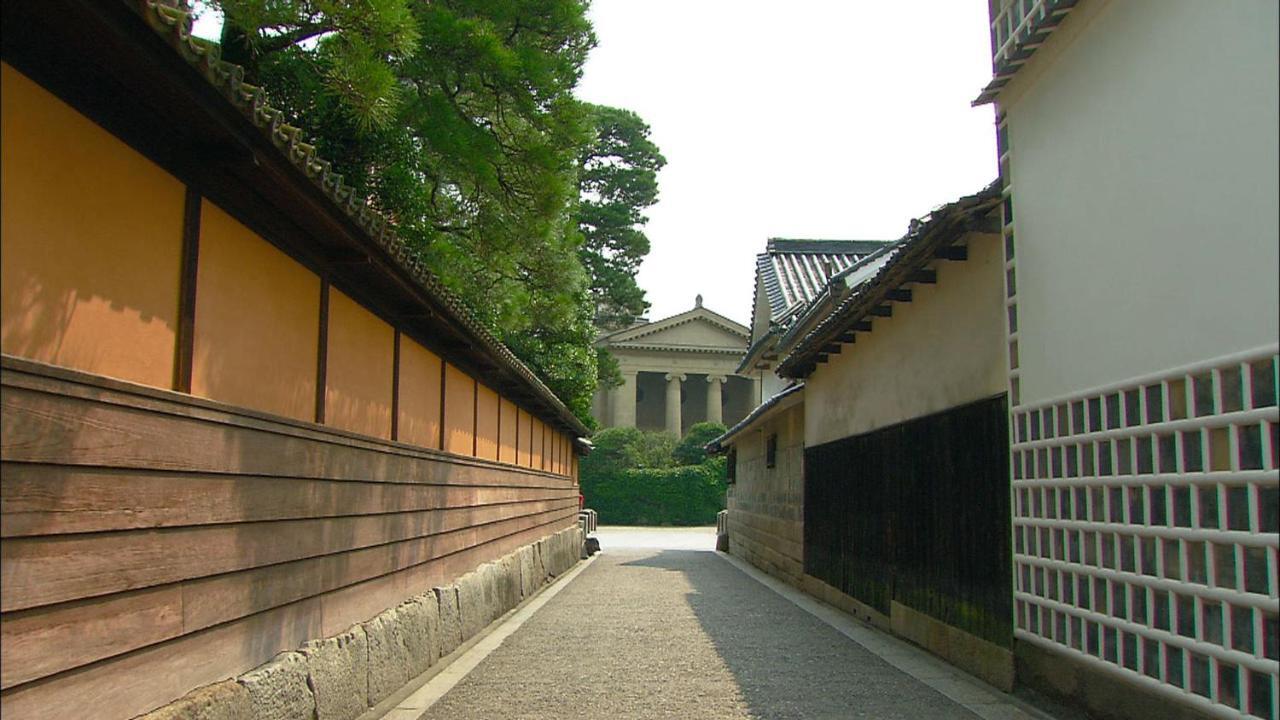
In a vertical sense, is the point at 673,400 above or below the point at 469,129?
below

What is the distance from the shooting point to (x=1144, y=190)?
584 cm

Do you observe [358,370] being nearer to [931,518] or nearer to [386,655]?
[386,655]

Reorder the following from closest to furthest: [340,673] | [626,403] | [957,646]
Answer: [340,673]
[957,646]
[626,403]

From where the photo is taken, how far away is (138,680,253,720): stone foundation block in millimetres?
4516

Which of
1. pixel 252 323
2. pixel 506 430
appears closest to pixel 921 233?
pixel 252 323

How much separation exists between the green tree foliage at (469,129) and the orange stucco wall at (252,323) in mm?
3780

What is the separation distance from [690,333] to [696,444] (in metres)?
12.5

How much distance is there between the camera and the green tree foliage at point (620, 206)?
49969mm

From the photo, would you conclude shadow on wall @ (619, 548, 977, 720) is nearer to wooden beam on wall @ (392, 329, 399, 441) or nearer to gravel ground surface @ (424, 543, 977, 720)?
gravel ground surface @ (424, 543, 977, 720)

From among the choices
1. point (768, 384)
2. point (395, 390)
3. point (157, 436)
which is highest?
point (768, 384)

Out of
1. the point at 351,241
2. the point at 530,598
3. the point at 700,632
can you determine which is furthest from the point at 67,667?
the point at 530,598

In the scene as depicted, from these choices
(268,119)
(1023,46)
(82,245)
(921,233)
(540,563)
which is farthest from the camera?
(540,563)

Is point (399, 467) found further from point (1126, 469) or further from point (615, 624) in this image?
point (1126, 469)

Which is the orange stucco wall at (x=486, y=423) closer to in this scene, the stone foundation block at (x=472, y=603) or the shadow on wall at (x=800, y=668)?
the stone foundation block at (x=472, y=603)
